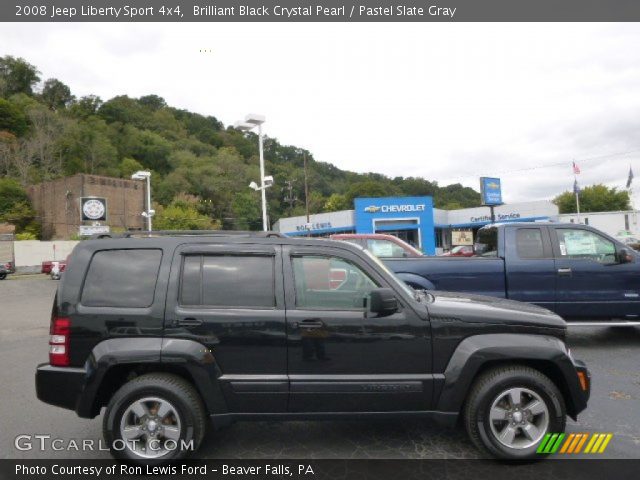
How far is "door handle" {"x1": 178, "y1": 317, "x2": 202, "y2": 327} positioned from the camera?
3.43 metres

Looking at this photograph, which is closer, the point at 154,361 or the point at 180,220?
the point at 154,361

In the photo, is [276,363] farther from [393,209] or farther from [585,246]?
[393,209]

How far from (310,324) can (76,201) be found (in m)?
63.0

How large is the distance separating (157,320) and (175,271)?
1.36 ft

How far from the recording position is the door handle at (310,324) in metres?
3.45

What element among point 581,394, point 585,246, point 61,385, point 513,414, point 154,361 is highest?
point 585,246

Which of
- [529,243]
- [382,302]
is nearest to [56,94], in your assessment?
[529,243]

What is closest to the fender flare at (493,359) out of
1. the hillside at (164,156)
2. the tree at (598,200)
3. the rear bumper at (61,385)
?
the rear bumper at (61,385)

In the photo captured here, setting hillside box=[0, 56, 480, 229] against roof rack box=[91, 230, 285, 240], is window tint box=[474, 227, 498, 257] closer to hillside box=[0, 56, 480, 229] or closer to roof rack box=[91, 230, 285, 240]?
roof rack box=[91, 230, 285, 240]

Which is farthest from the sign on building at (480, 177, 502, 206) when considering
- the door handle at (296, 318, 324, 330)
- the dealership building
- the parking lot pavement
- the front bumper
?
the door handle at (296, 318, 324, 330)

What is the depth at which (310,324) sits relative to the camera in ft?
11.3

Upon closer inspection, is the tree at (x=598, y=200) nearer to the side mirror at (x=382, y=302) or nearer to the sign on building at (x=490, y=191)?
the sign on building at (x=490, y=191)

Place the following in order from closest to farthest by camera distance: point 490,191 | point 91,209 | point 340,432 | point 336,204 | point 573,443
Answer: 1. point 573,443
2. point 340,432
3. point 91,209
4. point 490,191
5. point 336,204

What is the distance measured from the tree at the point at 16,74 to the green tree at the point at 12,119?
1741 centimetres
